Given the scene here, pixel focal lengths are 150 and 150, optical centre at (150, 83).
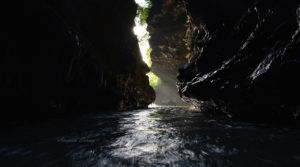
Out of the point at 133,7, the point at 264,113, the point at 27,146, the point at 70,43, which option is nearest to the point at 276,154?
the point at 264,113

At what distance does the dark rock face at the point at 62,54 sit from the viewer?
14.7 ft

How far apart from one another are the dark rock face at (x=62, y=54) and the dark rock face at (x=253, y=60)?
5.08 meters

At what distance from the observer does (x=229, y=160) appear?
172 centimetres

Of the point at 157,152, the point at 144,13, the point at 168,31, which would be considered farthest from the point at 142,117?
the point at 144,13

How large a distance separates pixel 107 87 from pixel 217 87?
6.57 metres

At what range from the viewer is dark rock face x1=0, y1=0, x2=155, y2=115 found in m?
4.47

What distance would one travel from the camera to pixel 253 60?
4.29 meters

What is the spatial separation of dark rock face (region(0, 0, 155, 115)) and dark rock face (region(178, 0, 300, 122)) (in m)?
5.08

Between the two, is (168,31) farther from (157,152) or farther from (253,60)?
(157,152)

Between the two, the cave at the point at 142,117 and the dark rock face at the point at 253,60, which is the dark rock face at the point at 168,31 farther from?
the dark rock face at the point at 253,60

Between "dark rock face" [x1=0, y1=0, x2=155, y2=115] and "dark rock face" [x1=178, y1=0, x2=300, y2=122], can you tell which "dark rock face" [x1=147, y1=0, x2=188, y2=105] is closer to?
"dark rock face" [x1=0, y1=0, x2=155, y2=115]

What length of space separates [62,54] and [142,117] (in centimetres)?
379

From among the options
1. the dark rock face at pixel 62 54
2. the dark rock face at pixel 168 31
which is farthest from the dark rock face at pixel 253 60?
the dark rock face at pixel 168 31

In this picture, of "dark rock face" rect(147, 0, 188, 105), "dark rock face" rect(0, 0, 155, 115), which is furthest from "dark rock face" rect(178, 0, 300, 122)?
"dark rock face" rect(147, 0, 188, 105)
